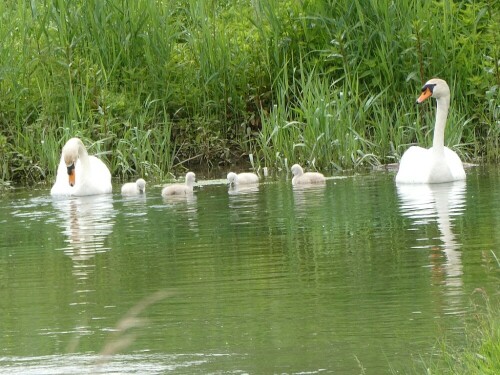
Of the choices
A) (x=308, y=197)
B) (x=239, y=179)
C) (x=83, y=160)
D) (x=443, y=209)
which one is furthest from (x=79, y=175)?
(x=443, y=209)

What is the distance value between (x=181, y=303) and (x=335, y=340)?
1.36 meters

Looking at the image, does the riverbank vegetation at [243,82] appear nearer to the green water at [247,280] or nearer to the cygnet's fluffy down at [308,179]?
the cygnet's fluffy down at [308,179]

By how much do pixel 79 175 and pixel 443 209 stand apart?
4605 mm

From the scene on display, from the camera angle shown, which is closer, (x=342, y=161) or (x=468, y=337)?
(x=468, y=337)

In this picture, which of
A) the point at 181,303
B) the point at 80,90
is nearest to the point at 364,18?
the point at 80,90

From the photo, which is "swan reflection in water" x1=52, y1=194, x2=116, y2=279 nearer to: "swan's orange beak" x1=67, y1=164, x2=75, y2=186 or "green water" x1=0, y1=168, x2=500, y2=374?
"green water" x1=0, y1=168, x2=500, y2=374

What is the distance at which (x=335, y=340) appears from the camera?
558cm

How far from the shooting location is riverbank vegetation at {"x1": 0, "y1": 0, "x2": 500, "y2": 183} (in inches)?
585

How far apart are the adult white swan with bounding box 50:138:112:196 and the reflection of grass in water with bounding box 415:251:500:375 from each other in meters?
8.39

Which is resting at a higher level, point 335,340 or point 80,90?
point 80,90

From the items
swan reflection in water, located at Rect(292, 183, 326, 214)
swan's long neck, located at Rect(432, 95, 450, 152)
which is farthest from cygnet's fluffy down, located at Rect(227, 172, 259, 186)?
swan's long neck, located at Rect(432, 95, 450, 152)

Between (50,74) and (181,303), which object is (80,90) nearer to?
(50,74)

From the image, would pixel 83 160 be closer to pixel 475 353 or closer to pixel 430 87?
pixel 430 87

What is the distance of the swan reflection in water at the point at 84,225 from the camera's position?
885cm
